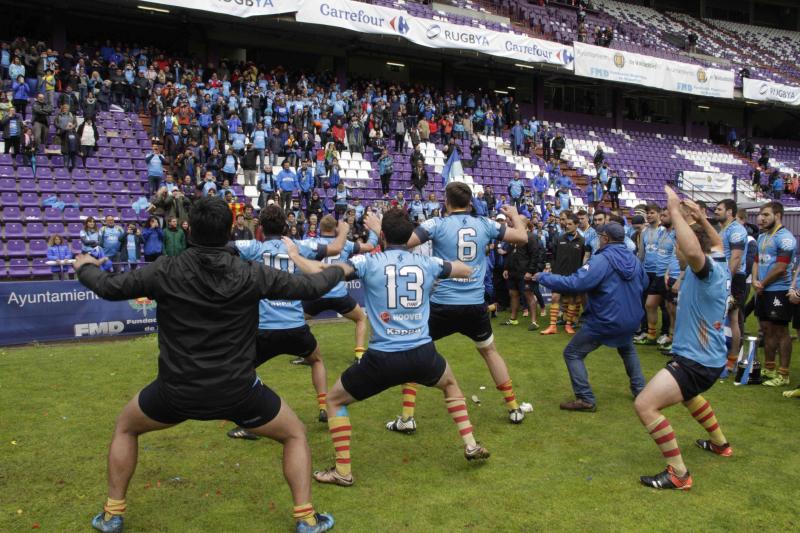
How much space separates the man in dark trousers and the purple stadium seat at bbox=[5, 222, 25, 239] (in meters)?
12.3

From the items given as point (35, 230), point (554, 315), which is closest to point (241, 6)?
point (35, 230)

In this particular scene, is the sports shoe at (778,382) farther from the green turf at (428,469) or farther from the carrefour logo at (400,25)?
the carrefour logo at (400,25)

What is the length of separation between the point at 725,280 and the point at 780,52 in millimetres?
44104

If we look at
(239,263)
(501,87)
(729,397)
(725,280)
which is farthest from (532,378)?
(501,87)

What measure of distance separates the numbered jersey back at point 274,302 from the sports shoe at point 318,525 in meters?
1.94

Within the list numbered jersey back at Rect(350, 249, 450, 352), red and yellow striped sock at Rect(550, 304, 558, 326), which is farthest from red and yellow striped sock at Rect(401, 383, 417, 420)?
red and yellow striped sock at Rect(550, 304, 558, 326)

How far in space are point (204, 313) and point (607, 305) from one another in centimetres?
417

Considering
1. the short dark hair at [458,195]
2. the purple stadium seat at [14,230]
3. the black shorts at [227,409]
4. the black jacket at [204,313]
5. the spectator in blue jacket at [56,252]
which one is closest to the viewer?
the black jacket at [204,313]

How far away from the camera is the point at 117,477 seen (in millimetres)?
3871

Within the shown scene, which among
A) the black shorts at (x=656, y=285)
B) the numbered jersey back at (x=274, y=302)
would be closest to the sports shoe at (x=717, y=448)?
the numbered jersey back at (x=274, y=302)

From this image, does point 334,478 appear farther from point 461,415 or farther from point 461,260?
point 461,260

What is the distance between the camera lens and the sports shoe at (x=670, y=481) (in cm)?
470

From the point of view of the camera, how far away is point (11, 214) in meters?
14.6

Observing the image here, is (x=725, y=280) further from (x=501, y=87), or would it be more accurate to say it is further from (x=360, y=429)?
(x=501, y=87)
